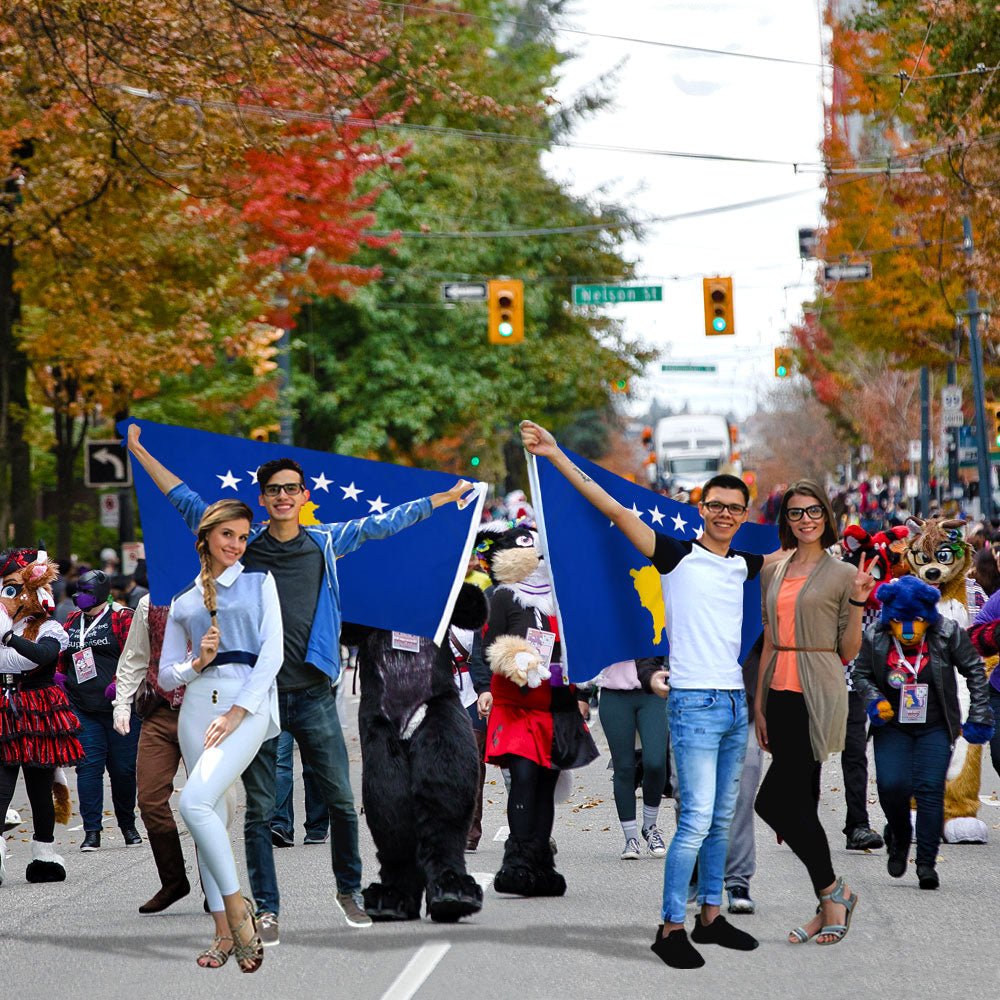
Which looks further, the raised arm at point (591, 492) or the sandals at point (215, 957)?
the raised arm at point (591, 492)

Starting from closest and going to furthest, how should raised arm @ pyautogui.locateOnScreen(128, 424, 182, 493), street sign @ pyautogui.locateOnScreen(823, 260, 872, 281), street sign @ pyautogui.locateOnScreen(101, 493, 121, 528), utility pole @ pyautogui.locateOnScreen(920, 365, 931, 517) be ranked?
raised arm @ pyautogui.locateOnScreen(128, 424, 182, 493), street sign @ pyautogui.locateOnScreen(823, 260, 872, 281), street sign @ pyautogui.locateOnScreen(101, 493, 121, 528), utility pole @ pyautogui.locateOnScreen(920, 365, 931, 517)

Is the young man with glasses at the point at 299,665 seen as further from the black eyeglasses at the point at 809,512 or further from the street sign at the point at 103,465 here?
the street sign at the point at 103,465

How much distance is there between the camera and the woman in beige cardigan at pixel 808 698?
26.8ft

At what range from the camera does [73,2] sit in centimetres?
1384

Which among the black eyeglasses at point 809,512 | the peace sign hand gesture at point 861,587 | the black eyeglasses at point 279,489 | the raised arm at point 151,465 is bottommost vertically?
the peace sign hand gesture at point 861,587

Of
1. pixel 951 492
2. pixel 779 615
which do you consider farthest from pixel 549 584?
pixel 951 492

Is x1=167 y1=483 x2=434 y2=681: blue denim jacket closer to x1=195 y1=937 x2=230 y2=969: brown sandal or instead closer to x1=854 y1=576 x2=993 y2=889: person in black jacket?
x1=195 y1=937 x2=230 y2=969: brown sandal

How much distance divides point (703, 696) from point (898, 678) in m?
2.15

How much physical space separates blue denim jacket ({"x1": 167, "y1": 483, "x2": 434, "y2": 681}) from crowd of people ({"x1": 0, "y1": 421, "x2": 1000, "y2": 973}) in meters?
0.01

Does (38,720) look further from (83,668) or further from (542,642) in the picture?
(542,642)

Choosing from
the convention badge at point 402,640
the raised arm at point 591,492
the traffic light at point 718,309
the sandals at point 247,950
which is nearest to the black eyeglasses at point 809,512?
the raised arm at point 591,492

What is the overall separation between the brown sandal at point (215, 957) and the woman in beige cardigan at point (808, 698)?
2.36 meters

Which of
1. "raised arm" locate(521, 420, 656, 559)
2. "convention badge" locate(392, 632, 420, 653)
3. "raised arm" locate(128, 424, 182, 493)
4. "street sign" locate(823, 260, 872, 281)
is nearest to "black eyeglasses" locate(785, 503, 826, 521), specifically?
"raised arm" locate(521, 420, 656, 559)

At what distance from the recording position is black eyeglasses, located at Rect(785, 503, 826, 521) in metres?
8.44
